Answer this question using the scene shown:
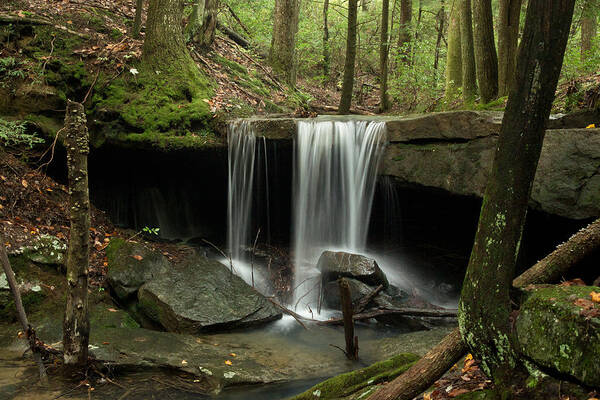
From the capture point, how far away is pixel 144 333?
5930 millimetres

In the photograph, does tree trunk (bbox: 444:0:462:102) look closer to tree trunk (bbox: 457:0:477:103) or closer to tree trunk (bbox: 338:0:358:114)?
tree trunk (bbox: 457:0:477:103)

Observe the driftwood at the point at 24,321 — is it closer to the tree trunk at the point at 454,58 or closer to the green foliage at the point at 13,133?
the green foliage at the point at 13,133

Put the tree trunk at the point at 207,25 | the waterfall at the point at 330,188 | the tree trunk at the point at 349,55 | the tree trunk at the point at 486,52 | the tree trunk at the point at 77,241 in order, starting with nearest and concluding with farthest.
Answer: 1. the tree trunk at the point at 77,241
2. the waterfall at the point at 330,188
3. the tree trunk at the point at 486,52
4. the tree trunk at the point at 349,55
5. the tree trunk at the point at 207,25

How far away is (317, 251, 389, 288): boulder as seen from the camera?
784cm

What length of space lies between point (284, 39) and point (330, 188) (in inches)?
248

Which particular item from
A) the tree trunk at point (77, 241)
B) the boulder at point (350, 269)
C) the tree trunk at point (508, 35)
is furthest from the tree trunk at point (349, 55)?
the tree trunk at point (77, 241)

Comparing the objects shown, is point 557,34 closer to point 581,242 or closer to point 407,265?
point 581,242

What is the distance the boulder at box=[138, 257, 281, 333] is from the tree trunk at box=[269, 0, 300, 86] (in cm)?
731

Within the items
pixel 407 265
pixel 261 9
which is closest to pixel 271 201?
pixel 407 265

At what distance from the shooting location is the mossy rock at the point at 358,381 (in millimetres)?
3896

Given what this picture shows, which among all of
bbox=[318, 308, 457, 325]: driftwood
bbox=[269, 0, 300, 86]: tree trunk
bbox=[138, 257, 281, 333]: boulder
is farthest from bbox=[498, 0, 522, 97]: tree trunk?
bbox=[138, 257, 281, 333]: boulder

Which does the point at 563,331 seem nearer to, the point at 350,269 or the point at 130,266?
the point at 350,269

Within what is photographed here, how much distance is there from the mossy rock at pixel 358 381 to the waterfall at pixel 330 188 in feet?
12.2

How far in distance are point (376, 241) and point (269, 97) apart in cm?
480
